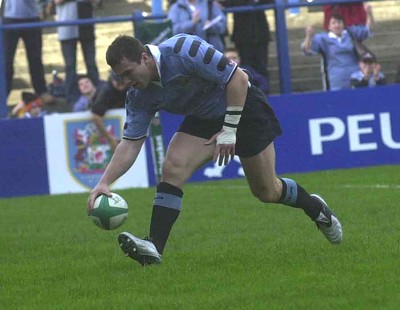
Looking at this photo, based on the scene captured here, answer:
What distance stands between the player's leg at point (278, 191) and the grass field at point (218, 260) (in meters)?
0.15

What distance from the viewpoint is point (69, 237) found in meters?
10.4

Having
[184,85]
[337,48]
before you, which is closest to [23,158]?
[337,48]

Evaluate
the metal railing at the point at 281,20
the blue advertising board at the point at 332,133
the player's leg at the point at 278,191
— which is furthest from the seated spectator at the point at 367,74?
the player's leg at the point at 278,191

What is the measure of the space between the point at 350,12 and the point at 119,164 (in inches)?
369

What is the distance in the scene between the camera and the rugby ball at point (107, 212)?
26.0ft

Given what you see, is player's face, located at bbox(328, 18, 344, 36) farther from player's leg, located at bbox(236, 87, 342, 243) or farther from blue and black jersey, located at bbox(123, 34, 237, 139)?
blue and black jersey, located at bbox(123, 34, 237, 139)

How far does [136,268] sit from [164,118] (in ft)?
26.7

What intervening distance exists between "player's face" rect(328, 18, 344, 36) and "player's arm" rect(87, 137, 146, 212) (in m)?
8.95

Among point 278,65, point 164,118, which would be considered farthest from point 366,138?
point 164,118

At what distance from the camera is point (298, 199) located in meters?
8.55

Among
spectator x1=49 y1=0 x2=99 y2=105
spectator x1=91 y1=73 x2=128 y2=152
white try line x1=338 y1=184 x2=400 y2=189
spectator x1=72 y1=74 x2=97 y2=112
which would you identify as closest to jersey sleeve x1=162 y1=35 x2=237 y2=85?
white try line x1=338 y1=184 x2=400 y2=189

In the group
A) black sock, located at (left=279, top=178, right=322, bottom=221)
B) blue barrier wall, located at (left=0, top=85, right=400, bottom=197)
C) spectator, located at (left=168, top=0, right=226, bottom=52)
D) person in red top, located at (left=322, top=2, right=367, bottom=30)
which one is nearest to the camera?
black sock, located at (left=279, top=178, right=322, bottom=221)

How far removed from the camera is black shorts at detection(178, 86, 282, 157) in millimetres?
8109

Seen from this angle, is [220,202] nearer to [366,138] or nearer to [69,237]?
[69,237]
